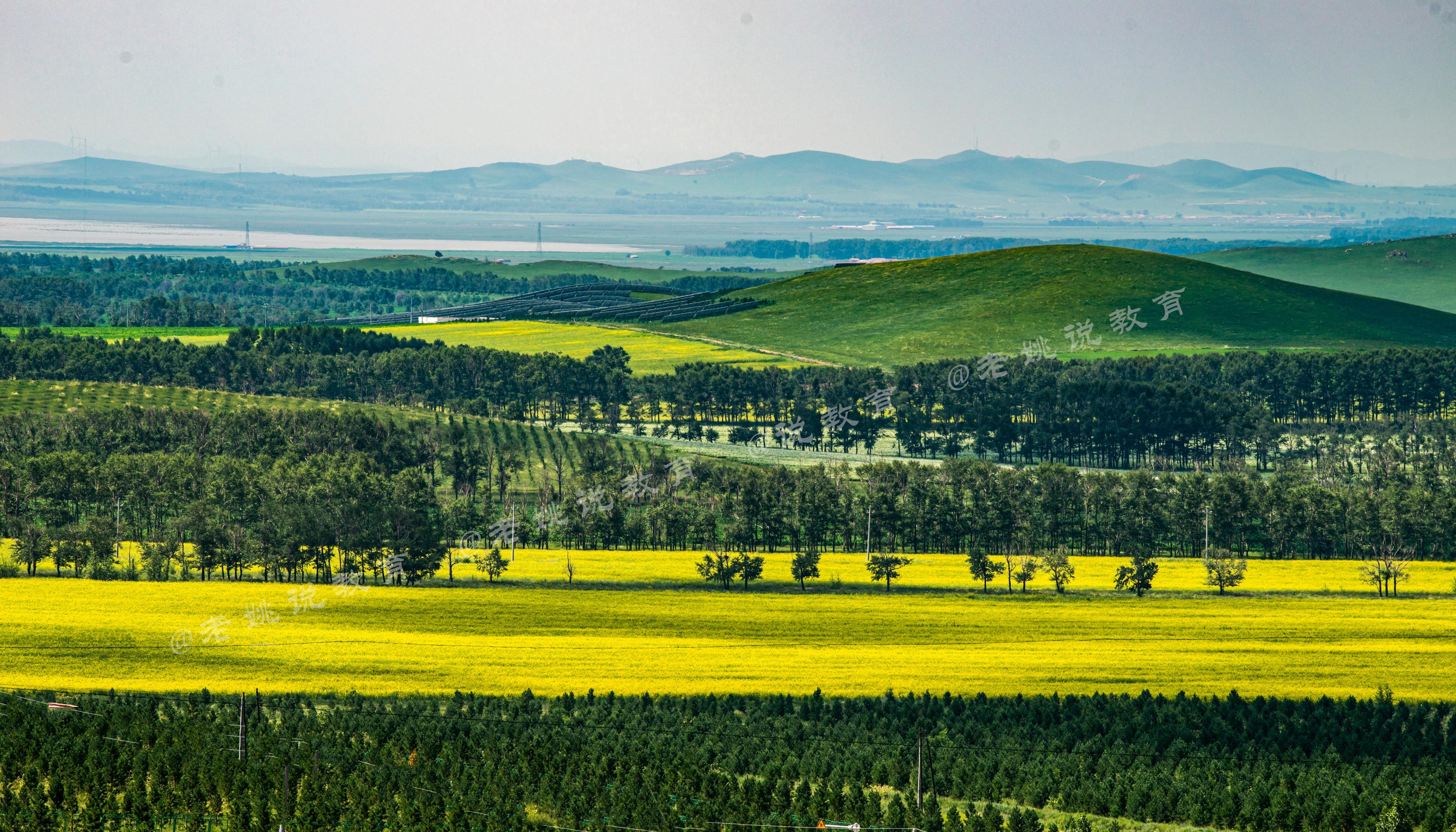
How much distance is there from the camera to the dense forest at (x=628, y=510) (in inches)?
3937

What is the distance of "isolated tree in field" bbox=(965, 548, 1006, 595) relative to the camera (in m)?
99.0

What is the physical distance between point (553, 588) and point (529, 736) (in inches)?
1604

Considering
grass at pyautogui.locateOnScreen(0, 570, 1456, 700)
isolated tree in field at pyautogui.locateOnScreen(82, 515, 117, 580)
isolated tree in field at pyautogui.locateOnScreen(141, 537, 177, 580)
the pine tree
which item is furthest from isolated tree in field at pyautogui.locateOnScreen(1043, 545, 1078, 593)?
isolated tree in field at pyautogui.locateOnScreen(82, 515, 117, 580)

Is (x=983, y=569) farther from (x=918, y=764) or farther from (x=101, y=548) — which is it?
(x=101, y=548)

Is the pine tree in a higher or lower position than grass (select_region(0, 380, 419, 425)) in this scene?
lower

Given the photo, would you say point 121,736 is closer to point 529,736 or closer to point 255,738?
point 255,738

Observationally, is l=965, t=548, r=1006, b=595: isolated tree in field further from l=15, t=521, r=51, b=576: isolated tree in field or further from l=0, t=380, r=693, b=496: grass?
l=15, t=521, r=51, b=576: isolated tree in field

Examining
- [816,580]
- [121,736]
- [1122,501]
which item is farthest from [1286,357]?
[121,736]

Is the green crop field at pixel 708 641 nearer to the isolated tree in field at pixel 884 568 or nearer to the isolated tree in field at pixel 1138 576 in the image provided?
the isolated tree in field at pixel 1138 576

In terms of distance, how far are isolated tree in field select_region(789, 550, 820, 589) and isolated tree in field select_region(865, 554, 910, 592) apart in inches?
178

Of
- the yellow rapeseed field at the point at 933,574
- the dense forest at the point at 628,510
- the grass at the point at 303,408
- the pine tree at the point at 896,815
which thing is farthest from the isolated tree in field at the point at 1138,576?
the grass at the point at 303,408

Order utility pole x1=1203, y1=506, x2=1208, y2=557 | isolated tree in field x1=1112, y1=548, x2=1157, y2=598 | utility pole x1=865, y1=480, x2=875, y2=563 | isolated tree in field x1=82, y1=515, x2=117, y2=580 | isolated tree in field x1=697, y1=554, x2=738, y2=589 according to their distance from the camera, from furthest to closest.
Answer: utility pole x1=865, y1=480, x2=875, y2=563 → utility pole x1=1203, y1=506, x2=1208, y2=557 → isolated tree in field x1=697, y1=554, x2=738, y2=589 → isolated tree in field x1=1112, y1=548, x2=1157, y2=598 → isolated tree in field x1=82, y1=515, x2=117, y2=580

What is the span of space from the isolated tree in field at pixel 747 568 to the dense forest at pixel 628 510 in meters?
13.0

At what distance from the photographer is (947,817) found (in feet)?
150
